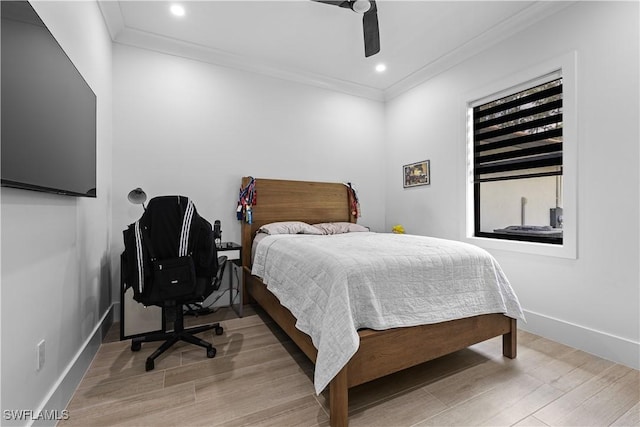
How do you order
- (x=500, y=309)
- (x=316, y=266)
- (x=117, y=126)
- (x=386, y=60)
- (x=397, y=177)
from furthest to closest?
(x=397, y=177)
(x=386, y=60)
(x=117, y=126)
(x=500, y=309)
(x=316, y=266)

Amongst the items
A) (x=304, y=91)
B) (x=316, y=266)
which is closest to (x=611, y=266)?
(x=316, y=266)

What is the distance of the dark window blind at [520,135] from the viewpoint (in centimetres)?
253

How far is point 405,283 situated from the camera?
169 cm

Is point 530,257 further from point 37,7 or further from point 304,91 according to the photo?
point 37,7

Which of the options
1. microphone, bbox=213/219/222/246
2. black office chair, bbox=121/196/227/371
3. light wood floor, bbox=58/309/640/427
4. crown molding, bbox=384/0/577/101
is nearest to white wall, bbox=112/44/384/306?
microphone, bbox=213/219/222/246

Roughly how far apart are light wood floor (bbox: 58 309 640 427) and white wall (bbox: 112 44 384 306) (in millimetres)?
1521

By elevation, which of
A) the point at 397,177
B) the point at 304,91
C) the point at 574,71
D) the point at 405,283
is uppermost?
the point at 304,91

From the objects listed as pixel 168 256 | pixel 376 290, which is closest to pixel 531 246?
pixel 376 290

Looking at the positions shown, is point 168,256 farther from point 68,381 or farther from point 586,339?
point 586,339

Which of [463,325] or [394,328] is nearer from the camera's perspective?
[394,328]

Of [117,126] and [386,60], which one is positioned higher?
[386,60]

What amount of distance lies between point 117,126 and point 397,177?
3507 millimetres

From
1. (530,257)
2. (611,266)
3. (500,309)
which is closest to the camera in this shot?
(500,309)

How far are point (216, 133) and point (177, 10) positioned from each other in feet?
3.87
